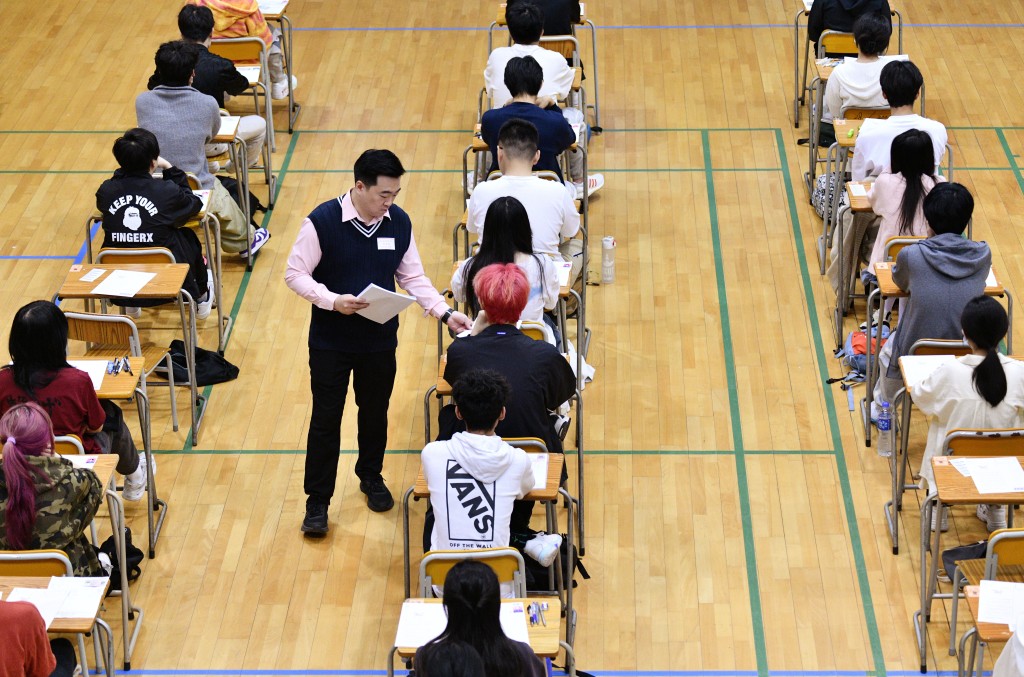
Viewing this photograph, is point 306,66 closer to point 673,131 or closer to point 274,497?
point 673,131

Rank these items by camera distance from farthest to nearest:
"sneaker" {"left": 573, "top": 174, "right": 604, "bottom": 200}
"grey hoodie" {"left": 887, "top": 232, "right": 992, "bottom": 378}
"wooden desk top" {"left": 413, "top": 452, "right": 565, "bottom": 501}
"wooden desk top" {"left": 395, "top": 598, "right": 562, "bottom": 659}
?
"sneaker" {"left": 573, "top": 174, "right": 604, "bottom": 200}, "grey hoodie" {"left": 887, "top": 232, "right": 992, "bottom": 378}, "wooden desk top" {"left": 413, "top": 452, "right": 565, "bottom": 501}, "wooden desk top" {"left": 395, "top": 598, "right": 562, "bottom": 659}

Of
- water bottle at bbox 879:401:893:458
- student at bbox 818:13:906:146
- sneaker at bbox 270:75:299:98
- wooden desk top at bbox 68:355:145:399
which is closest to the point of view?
wooden desk top at bbox 68:355:145:399

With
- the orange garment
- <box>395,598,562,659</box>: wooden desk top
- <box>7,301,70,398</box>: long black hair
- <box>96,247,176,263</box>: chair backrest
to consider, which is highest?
<box>7,301,70,398</box>: long black hair

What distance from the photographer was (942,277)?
611 cm

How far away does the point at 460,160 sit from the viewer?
934 cm

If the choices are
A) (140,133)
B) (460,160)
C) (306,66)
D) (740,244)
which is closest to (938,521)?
(740,244)

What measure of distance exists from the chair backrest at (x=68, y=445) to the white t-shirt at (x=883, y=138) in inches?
166

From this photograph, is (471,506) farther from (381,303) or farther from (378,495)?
(378,495)

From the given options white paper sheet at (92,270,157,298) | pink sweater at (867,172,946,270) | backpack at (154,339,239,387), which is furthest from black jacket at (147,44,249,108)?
pink sweater at (867,172,946,270)

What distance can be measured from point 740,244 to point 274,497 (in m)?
3.37

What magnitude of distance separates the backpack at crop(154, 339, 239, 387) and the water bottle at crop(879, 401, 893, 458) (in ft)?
10.6

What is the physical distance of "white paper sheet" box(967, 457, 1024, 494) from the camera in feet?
16.5

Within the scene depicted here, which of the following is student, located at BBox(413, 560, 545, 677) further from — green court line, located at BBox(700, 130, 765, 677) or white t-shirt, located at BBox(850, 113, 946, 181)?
white t-shirt, located at BBox(850, 113, 946, 181)

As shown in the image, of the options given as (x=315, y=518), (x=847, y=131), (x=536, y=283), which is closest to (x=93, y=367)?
(x=315, y=518)
